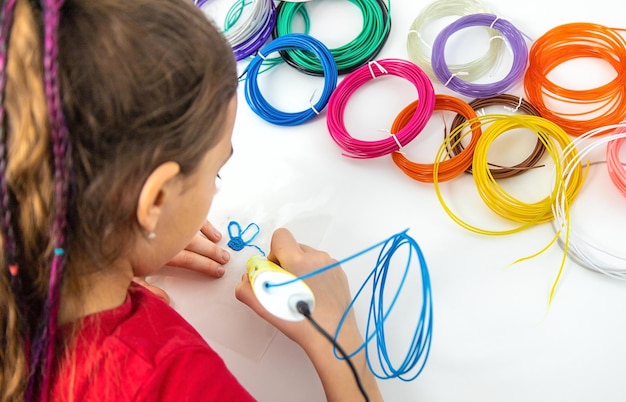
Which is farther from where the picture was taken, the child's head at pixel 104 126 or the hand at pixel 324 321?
the hand at pixel 324 321

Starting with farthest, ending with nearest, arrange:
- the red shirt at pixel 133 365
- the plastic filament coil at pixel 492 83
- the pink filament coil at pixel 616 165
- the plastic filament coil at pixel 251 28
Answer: the plastic filament coil at pixel 251 28 → the plastic filament coil at pixel 492 83 → the pink filament coil at pixel 616 165 → the red shirt at pixel 133 365

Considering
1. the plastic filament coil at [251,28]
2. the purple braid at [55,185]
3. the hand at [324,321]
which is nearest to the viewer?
the purple braid at [55,185]

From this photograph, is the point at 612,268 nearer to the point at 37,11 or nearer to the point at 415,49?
the point at 415,49

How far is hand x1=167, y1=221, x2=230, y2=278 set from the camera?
1.11m

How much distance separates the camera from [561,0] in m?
1.33

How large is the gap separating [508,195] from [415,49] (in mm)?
432

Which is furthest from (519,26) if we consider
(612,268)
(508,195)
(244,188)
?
(244,188)

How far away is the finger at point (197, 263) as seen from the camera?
1104mm

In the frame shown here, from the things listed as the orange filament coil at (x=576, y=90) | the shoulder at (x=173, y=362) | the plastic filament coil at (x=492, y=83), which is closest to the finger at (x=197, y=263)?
the shoulder at (x=173, y=362)

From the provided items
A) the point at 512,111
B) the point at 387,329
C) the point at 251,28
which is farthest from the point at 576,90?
the point at 251,28

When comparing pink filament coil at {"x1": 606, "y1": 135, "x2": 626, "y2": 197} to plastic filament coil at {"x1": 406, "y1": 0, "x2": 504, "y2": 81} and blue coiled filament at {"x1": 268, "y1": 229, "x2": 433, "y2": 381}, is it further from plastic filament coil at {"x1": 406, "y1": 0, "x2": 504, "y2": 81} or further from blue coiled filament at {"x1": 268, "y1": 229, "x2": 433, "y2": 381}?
blue coiled filament at {"x1": 268, "y1": 229, "x2": 433, "y2": 381}

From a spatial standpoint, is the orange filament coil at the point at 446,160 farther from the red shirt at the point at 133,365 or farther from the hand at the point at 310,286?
the red shirt at the point at 133,365

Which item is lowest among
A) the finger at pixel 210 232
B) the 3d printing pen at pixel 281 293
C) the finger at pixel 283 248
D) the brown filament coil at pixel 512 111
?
the finger at pixel 210 232

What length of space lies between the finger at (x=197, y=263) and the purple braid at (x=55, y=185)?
384 millimetres
